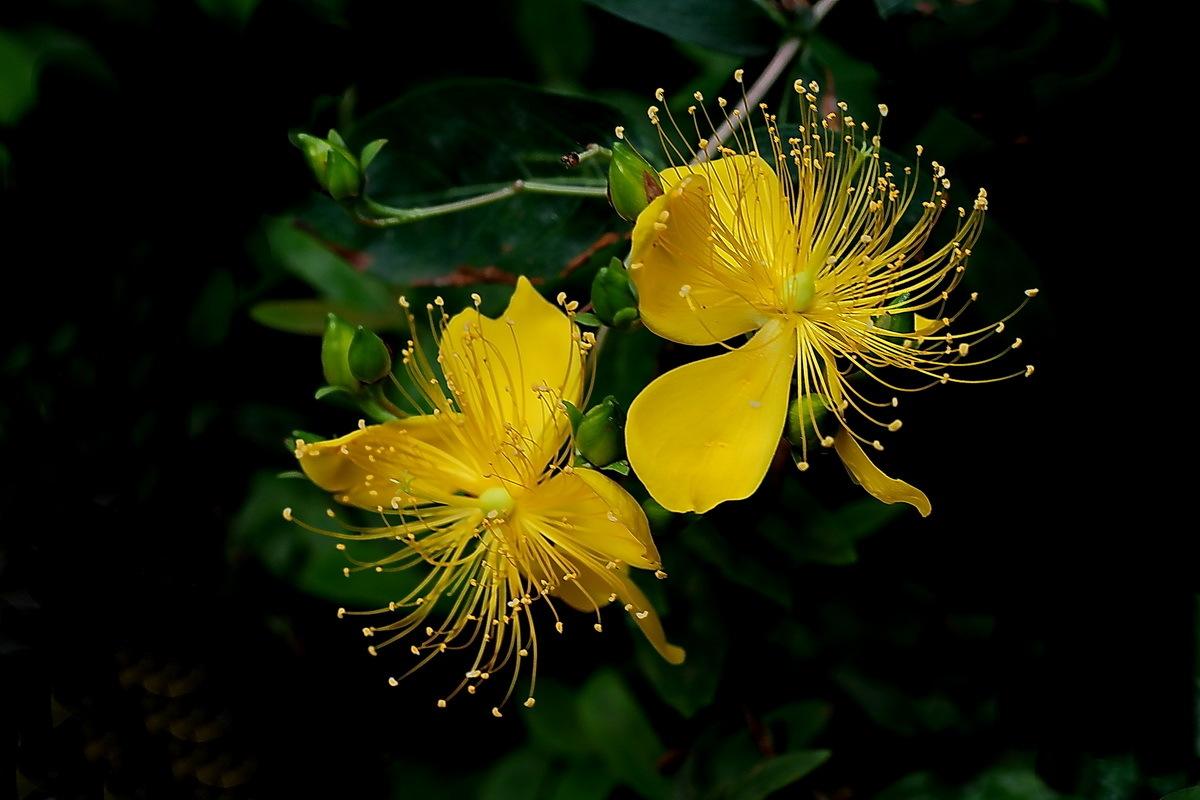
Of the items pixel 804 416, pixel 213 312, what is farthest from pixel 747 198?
pixel 213 312

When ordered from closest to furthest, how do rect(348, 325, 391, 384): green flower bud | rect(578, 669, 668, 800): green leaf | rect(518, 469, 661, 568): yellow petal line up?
rect(518, 469, 661, 568): yellow petal → rect(348, 325, 391, 384): green flower bud → rect(578, 669, 668, 800): green leaf

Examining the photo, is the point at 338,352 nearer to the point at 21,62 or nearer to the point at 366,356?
the point at 366,356

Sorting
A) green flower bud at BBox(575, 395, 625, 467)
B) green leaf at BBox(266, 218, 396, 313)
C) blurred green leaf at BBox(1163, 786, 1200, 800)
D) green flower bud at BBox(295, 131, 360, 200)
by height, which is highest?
green flower bud at BBox(295, 131, 360, 200)

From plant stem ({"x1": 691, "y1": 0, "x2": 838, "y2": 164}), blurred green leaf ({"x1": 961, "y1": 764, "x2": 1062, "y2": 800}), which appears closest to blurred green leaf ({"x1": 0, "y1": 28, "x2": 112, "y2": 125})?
plant stem ({"x1": 691, "y1": 0, "x2": 838, "y2": 164})

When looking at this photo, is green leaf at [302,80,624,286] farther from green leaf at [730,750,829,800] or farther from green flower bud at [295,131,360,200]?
green leaf at [730,750,829,800]

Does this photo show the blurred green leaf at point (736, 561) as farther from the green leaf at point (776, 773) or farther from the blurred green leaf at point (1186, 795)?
the blurred green leaf at point (1186, 795)
